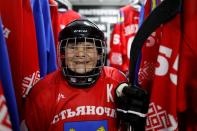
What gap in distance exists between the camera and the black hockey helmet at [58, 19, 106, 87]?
4.28ft

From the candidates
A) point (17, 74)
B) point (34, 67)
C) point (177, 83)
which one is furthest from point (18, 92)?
point (177, 83)

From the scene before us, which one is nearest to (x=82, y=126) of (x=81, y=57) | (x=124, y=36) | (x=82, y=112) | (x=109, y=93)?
(x=82, y=112)

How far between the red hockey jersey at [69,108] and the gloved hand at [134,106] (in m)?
0.15

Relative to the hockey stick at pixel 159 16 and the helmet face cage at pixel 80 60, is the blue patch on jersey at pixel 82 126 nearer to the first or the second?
the helmet face cage at pixel 80 60

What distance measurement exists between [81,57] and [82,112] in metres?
0.22

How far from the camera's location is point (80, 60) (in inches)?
51.2

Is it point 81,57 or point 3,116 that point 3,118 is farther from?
point 81,57

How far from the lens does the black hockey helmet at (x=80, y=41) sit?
51.3 inches

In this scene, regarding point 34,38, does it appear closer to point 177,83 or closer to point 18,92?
point 18,92

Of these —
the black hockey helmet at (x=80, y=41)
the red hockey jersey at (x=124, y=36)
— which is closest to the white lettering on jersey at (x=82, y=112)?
the black hockey helmet at (x=80, y=41)

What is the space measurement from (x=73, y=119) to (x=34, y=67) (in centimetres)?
36

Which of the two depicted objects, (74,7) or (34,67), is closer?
(34,67)

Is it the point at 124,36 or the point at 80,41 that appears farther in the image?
the point at 124,36

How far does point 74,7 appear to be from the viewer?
4.65m
